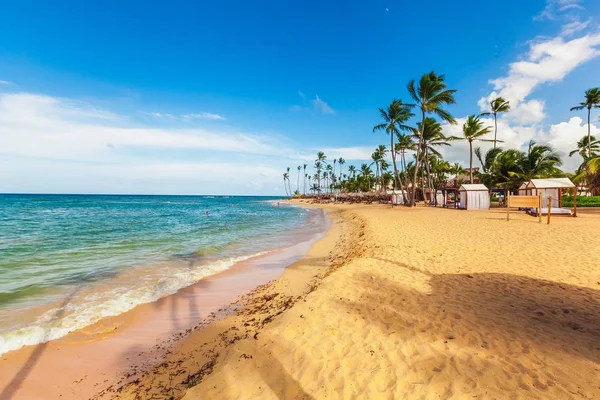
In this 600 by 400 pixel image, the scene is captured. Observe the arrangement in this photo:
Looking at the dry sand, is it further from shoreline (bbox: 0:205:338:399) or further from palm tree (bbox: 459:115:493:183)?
palm tree (bbox: 459:115:493:183)

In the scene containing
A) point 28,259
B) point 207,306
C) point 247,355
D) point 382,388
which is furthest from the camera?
point 28,259

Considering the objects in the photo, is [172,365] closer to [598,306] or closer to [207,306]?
[207,306]

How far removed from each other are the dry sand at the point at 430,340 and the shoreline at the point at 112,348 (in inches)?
57.6

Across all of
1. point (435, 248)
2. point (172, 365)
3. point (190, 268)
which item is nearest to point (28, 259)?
point (190, 268)

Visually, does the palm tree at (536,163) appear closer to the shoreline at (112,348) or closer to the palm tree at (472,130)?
the palm tree at (472,130)

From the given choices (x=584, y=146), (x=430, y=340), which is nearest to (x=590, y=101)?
(x=584, y=146)

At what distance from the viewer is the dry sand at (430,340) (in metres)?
3.04

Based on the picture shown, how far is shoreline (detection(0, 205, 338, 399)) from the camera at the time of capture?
3.79 m

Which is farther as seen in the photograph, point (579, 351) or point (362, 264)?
point (362, 264)

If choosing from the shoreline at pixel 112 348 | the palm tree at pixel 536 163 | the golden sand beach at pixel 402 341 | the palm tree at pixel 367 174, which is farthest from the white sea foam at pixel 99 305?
the palm tree at pixel 367 174

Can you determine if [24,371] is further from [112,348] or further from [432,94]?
[432,94]

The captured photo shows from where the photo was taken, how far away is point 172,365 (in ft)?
13.3

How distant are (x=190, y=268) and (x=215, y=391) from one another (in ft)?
23.7

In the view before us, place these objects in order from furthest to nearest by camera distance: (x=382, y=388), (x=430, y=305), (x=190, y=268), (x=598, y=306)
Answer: (x=190, y=268) < (x=430, y=305) < (x=598, y=306) < (x=382, y=388)
